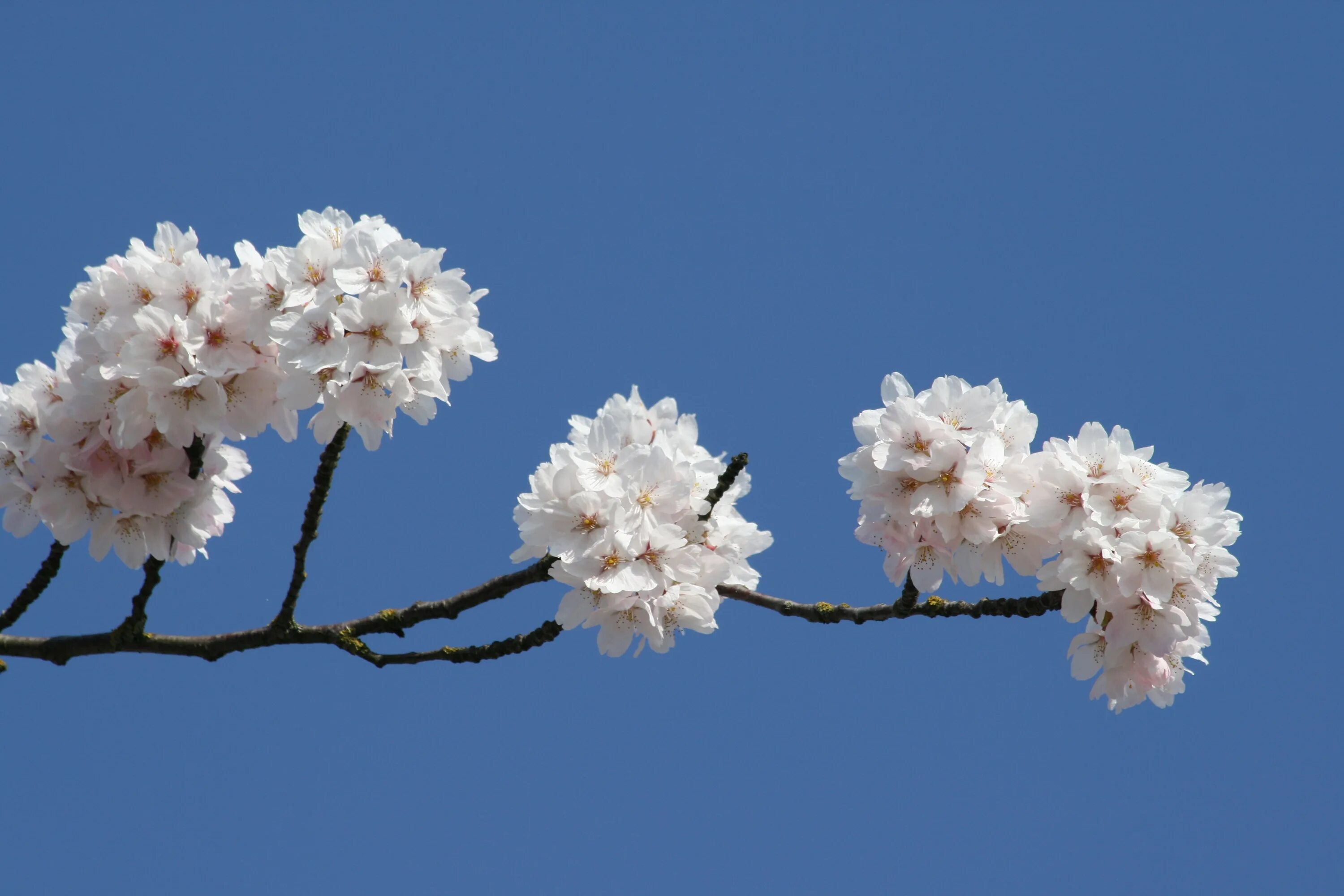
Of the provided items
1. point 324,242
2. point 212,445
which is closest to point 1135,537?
point 324,242

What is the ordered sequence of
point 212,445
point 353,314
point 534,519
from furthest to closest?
point 212,445, point 534,519, point 353,314

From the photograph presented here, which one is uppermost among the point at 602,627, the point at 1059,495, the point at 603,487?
the point at 1059,495

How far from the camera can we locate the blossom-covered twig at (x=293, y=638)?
4.66m

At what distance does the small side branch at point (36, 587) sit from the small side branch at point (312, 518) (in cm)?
101

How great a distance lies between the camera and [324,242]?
441 centimetres

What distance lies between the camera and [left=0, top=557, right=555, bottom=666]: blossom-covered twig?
15.3ft

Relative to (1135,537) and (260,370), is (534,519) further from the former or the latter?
(1135,537)

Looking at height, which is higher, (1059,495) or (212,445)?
(1059,495)

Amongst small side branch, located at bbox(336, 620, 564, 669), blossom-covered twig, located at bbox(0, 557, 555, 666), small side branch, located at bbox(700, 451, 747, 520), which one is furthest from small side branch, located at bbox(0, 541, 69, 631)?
small side branch, located at bbox(700, 451, 747, 520)

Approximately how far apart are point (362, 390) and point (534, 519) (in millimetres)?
778

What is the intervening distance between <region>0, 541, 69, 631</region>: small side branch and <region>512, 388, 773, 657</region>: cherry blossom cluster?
1.92m

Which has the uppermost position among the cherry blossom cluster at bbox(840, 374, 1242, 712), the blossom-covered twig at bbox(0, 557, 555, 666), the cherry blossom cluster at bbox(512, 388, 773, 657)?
the cherry blossom cluster at bbox(840, 374, 1242, 712)

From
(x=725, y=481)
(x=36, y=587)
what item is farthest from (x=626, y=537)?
(x=36, y=587)

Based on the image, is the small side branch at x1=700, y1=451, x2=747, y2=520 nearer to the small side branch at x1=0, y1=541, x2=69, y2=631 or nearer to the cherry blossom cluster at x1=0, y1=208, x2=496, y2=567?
the cherry blossom cluster at x1=0, y1=208, x2=496, y2=567
